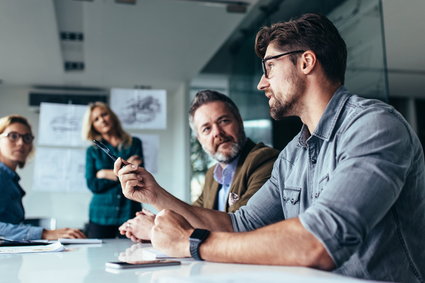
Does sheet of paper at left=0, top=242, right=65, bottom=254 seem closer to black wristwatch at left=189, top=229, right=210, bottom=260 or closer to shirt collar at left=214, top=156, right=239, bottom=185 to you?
black wristwatch at left=189, top=229, right=210, bottom=260

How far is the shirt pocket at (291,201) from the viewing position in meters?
1.27

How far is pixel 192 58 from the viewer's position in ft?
13.8

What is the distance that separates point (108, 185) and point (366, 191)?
242 cm

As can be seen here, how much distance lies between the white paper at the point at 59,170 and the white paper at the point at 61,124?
0.07m

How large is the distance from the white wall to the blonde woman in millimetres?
539

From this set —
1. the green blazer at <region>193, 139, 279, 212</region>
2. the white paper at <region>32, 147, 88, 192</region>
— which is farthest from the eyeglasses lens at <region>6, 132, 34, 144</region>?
the green blazer at <region>193, 139, 279, 212</region>

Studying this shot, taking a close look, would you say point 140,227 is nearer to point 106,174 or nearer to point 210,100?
→ point 210,100

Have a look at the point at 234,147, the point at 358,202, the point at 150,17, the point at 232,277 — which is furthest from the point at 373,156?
the point at 150,17

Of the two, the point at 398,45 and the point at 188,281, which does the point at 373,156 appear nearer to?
the point at 188,281

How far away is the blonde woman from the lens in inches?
119

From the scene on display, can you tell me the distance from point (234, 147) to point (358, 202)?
126 centimetres

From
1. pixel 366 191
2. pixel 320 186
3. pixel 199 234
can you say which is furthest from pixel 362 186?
pixel 199 234

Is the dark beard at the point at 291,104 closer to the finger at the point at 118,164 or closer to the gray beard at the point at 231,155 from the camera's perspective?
the finger at the point at 118,164

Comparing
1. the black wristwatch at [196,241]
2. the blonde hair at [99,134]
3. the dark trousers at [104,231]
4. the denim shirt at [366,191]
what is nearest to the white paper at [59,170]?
the blonde hair at [99,134]
